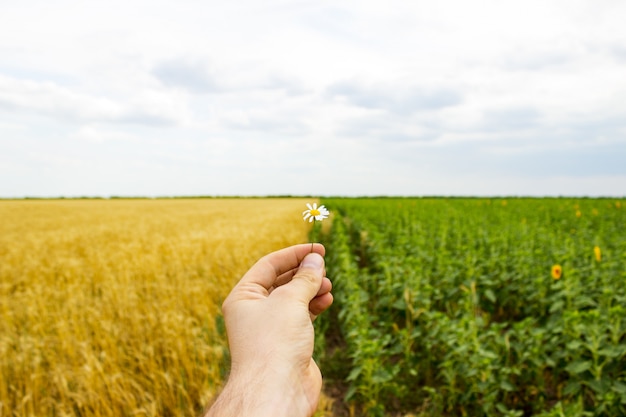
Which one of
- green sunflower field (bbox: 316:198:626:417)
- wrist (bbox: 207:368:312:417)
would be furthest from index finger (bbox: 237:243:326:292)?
green sunflower field (bbox: 316:198:626:417)

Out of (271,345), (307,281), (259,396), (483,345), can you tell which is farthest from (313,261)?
(483,345)

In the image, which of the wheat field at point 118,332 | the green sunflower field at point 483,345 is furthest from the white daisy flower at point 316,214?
the wheat field at point 118,332

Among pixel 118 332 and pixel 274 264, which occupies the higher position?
pixel 274 264

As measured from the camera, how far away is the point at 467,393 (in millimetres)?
4203

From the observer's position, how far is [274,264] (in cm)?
164

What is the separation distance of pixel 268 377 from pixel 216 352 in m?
3.78

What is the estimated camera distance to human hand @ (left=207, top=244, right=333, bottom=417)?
1221 mm

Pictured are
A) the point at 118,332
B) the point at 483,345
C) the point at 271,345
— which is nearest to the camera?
the point at 271,345

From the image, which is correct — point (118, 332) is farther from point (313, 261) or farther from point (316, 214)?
point (316, 214)

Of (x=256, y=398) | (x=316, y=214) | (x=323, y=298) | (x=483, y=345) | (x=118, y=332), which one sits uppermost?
(x=316, y=214)

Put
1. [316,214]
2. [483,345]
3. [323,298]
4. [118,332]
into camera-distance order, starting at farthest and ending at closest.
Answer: [118,332], [483,345], [323,298], [316,214]

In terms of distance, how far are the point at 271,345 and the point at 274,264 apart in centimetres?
36

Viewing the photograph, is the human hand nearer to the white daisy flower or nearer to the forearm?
the forearm

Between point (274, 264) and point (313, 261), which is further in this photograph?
point (274, 264)
